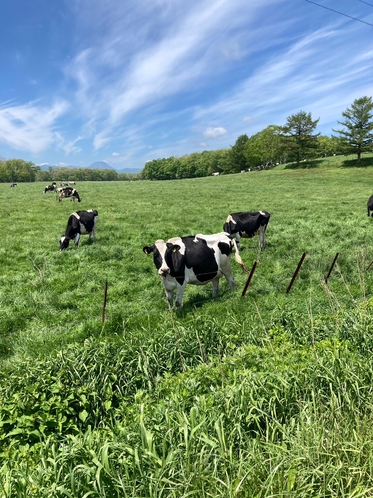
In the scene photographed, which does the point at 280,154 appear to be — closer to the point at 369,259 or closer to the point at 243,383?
the point at 369,259

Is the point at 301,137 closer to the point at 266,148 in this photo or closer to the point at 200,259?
the point at 266,148

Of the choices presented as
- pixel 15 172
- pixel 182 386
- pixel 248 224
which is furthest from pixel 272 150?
pixel 15 172

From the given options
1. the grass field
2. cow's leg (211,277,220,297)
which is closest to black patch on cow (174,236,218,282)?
cow's leg (211,277,220,297)

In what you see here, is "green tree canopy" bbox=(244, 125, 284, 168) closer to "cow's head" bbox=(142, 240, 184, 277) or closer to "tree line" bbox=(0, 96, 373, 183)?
"tree line" bbox=(0, 96, 373, 183)

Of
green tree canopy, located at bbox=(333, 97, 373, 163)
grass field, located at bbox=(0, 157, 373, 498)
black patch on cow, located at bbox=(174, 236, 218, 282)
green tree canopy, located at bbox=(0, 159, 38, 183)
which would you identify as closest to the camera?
grass field, located at bbox=(0, 157, 373, 498)

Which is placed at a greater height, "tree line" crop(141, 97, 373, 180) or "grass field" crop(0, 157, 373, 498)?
"tree line" crop(141, 97, 373, 180)

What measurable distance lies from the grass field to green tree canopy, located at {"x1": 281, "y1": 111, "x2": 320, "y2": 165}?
5048 cm

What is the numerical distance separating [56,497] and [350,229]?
14884 mm

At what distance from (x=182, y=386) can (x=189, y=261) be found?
4.08 m

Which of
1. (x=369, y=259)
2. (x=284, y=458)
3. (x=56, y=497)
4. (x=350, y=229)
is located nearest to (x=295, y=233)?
(x=350, y=229)

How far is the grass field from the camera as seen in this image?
2.49 metres

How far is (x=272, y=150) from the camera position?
60.1 m

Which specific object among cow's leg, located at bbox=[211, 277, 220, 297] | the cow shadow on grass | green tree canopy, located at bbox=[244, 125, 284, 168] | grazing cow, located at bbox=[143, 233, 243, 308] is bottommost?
A: cow's leg, located at bbox=[211, 277, 220, 297]

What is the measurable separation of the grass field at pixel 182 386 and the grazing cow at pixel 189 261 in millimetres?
576
